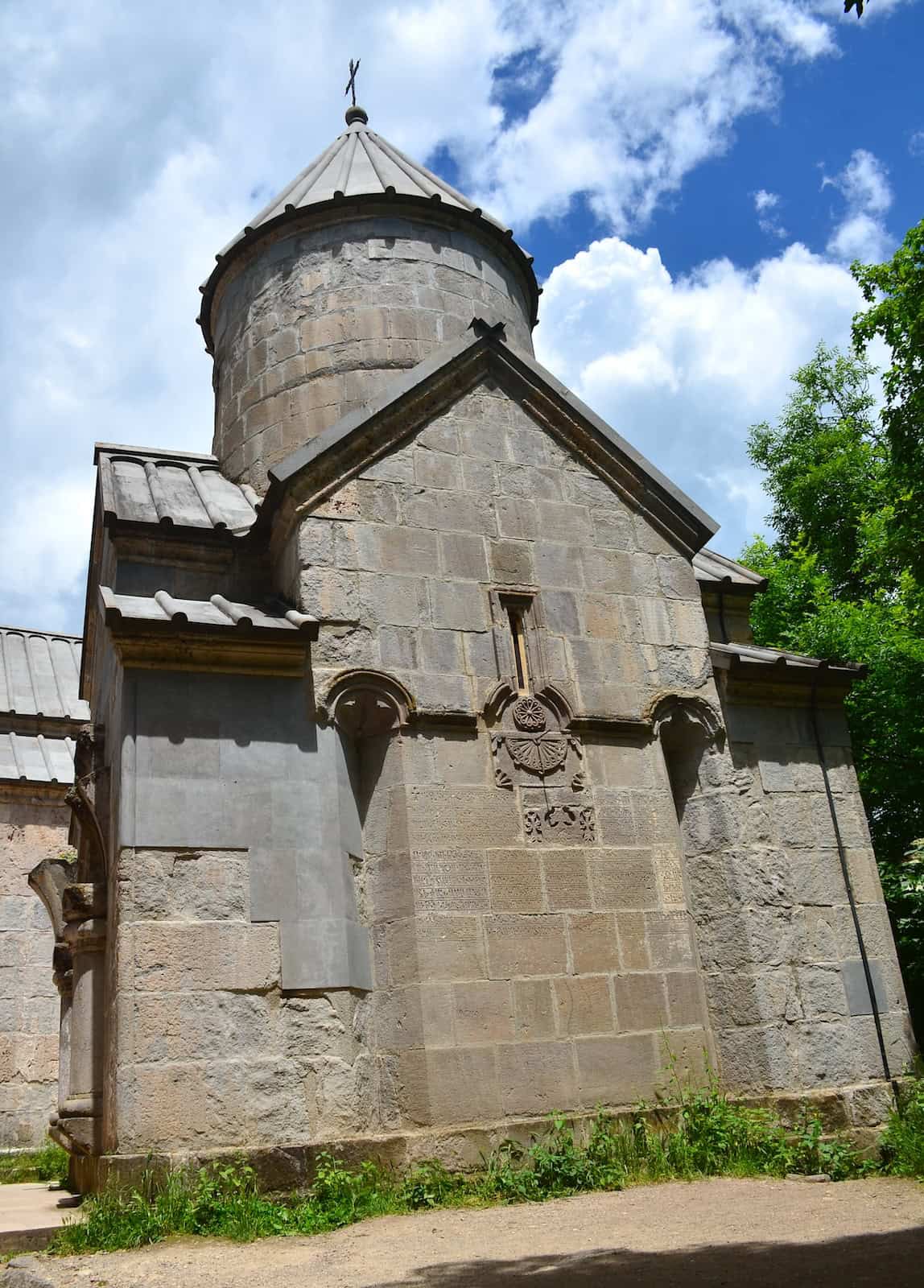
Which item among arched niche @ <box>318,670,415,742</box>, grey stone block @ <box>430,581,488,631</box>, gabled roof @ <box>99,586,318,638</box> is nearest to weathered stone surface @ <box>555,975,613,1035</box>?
arched niche @ <box>318,670,415,742</box>

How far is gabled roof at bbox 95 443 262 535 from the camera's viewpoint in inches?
347

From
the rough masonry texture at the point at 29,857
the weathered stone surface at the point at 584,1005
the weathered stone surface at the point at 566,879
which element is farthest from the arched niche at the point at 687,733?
the rough masonry texture at the point at 29,857

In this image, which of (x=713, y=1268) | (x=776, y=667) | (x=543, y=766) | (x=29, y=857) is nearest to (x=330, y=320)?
(x=543, y=766)

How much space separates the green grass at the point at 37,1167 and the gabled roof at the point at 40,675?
6.18m

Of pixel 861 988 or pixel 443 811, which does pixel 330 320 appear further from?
pixel 861 988

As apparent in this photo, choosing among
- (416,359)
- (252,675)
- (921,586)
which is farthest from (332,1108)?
(921,586)

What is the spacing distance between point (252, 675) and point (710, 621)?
4293 millimetres

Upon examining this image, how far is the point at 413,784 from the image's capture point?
24.5ft

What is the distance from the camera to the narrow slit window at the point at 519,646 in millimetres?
8156

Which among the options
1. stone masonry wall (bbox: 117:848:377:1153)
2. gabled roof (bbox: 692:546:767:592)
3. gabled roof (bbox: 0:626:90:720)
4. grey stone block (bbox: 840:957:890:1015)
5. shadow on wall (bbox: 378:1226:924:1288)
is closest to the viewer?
shadow on wall (bbox: 378:1226:924:1288)

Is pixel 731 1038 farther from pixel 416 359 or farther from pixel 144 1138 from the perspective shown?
pixel 416 359

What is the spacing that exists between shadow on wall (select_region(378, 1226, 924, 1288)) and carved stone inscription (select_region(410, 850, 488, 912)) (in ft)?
8.25

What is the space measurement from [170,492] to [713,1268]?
727 centimetres

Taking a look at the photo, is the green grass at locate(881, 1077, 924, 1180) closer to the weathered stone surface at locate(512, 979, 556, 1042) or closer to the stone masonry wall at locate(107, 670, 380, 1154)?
the weathered stone surface at locate(512, 979, 556, 1042)
